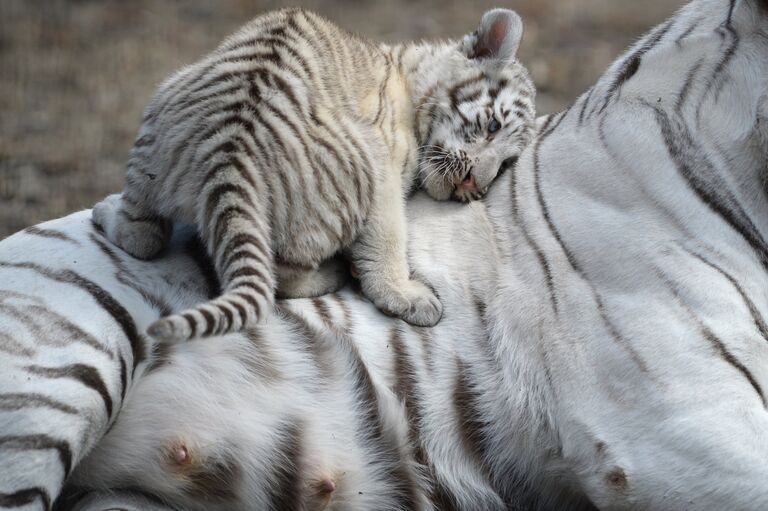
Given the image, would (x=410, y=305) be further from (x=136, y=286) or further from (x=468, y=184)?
(x=136, y=286)

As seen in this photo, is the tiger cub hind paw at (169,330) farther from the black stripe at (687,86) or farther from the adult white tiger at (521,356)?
the black stripe at (687,86)

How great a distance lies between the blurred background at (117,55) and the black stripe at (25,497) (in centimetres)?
186

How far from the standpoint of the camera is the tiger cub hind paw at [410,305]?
6.36ft

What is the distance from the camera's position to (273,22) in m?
2.08

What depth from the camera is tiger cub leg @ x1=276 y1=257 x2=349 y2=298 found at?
1883 millimetres

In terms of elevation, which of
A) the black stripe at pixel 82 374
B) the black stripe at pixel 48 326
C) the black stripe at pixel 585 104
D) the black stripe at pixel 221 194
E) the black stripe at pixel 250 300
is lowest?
the black stripe at pixel 82 374

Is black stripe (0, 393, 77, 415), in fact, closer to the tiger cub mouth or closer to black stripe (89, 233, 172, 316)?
black stripe (89, 233, 172, 316)

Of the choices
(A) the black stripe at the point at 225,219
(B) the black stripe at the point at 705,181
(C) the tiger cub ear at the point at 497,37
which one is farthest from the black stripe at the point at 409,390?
(C) the tiger cub ear at the point at 497,37

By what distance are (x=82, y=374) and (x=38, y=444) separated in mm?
137

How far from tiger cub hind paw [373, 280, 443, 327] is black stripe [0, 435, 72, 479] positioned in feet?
1.97

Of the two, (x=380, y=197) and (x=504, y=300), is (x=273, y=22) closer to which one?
(x=380, y=197)

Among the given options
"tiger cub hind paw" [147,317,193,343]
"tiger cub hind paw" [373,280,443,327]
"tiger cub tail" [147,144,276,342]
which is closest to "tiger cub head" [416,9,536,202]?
"tiger cub hind paw" [373,280,443,327]

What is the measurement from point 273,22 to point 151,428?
797mm

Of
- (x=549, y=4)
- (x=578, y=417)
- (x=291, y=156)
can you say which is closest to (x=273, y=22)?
(x=291, y=156)
